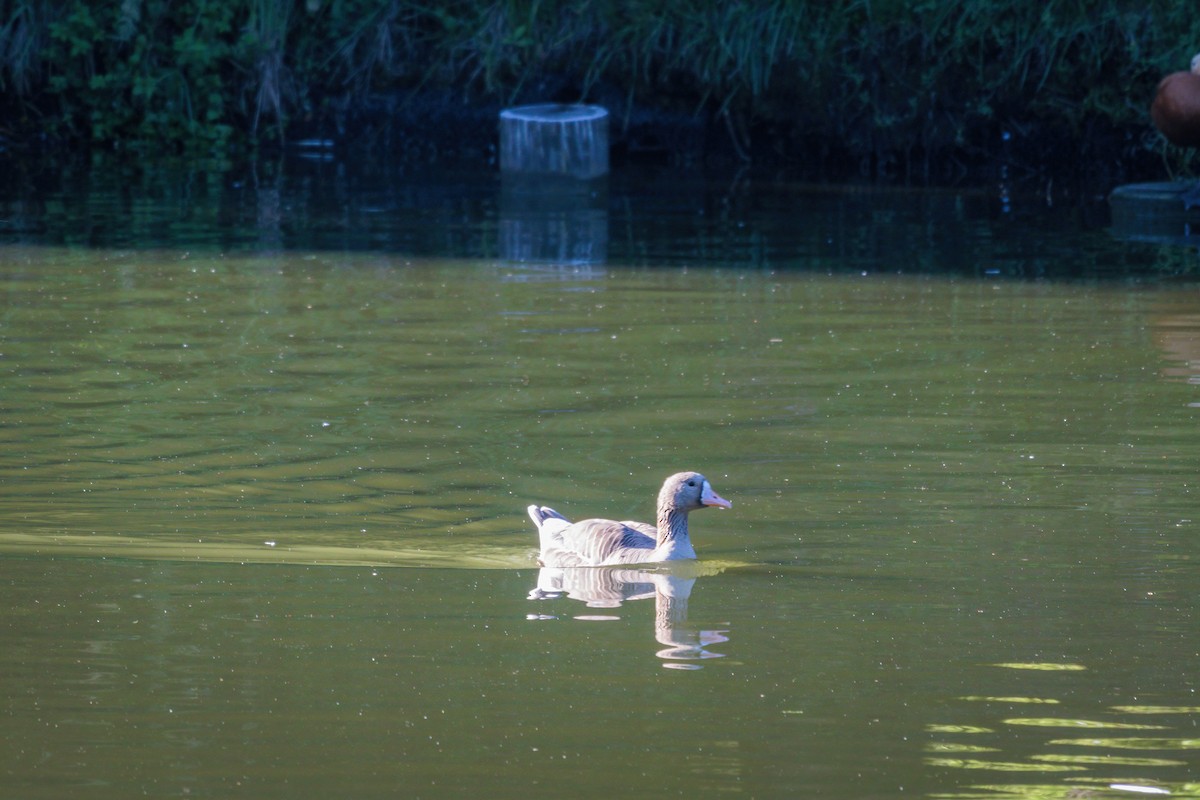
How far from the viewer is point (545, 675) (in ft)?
19.1

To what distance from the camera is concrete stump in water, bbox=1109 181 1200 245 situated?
49.1ft

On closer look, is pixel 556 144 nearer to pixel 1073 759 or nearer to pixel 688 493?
pixel 688 493

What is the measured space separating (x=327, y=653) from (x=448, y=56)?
14.3 m

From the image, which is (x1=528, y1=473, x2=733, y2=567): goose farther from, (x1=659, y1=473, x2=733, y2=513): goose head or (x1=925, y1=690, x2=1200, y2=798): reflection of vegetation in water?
(x1=925, y1=690, x2=1200, y2=798): reflection of vegetation in water

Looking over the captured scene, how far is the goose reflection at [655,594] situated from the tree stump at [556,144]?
10920mm

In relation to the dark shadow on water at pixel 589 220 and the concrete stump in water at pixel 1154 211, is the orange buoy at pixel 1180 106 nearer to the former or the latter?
the concrete stump in water at pixel 1154 211

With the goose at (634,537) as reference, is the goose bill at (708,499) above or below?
above

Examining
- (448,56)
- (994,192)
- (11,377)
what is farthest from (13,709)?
(448,56)

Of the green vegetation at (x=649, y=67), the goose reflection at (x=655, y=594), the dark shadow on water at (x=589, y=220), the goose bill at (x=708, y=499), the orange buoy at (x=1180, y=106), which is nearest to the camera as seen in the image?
the goose reflection at (x=655, y=594)

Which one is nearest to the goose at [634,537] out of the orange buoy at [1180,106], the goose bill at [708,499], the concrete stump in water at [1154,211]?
the goose bill at [708,499]

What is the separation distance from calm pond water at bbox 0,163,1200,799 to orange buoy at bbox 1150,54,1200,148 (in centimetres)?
142

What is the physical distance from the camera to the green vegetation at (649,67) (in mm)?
17672

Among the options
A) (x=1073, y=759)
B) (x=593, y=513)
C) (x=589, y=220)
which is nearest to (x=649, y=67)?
(x=589, y=220)

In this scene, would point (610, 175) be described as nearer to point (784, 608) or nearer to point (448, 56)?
point (448, 56)
